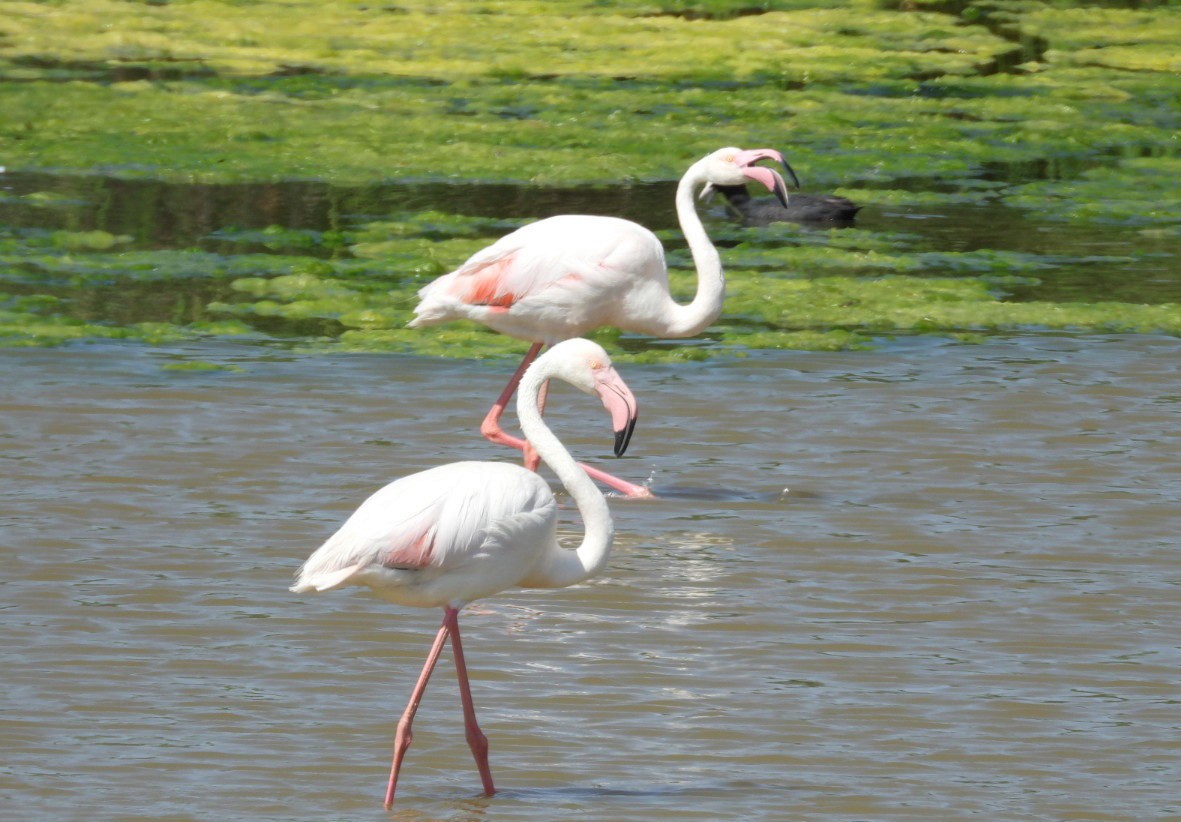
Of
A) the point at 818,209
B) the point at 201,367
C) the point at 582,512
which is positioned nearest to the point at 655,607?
the point at 582,512

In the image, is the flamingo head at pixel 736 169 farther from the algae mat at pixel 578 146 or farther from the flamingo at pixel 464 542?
the flamingo at pixel 464 542

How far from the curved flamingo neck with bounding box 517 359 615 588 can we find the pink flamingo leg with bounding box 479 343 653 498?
2374mm

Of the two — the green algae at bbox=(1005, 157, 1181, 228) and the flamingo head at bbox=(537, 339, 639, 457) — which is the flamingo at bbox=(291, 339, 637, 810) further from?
the green algae at bbox=(1005, 157, 1181, 228)

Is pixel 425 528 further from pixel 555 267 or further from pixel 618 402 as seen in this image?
pixel 555 267

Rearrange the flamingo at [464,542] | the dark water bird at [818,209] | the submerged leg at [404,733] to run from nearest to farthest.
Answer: the submerged leg at [404,733]
the flamingo at [464,542]
the dark water bird at [818,209]

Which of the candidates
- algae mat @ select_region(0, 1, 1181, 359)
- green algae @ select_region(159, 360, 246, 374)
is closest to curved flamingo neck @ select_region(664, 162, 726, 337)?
algae mat @ select_region(0, 1, 1181, 359)

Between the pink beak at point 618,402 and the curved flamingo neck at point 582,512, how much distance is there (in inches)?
5.3

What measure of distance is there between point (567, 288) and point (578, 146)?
639 centimetres

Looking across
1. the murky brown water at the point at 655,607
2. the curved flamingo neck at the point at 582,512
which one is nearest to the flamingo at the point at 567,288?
the murky brown water at the point at 655,607

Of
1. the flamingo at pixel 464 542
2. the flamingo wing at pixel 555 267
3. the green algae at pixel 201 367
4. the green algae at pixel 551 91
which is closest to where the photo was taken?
the flamingo at pixel 464 542

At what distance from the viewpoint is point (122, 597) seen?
6250 mm

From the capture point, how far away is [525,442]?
319 inches

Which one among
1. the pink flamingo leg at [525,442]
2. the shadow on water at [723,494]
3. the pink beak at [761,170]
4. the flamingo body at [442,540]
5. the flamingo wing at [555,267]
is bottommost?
the shadow on water at [723,494]

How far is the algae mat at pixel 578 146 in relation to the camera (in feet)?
34.3
